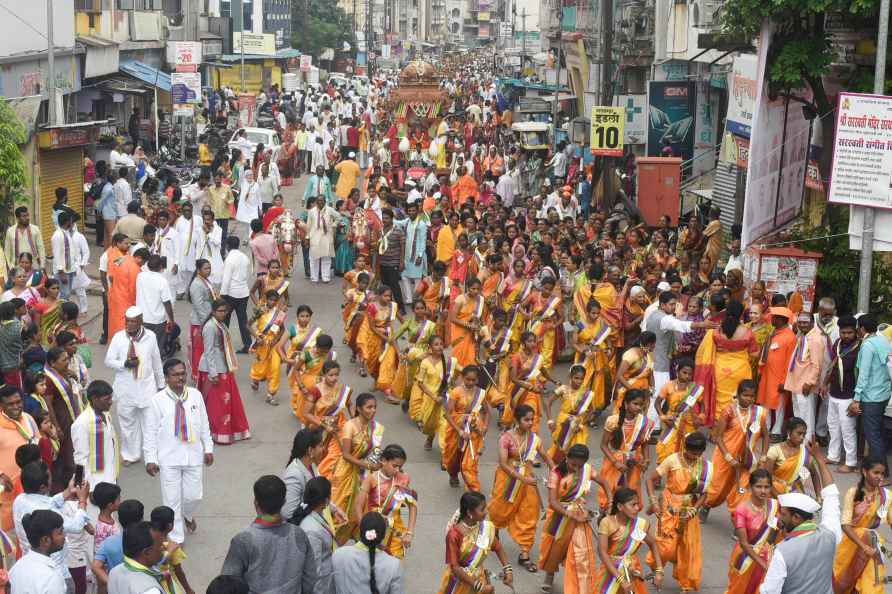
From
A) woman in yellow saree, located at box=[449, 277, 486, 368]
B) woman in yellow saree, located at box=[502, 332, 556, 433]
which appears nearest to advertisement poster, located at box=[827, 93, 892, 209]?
woman in yellow saree, located at box=[502, 332, 556, 433]

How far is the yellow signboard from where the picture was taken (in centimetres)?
2384

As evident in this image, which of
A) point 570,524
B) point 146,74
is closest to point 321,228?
point 570,524

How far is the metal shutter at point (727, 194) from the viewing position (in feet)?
71.8

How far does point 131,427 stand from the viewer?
11953 millimetres

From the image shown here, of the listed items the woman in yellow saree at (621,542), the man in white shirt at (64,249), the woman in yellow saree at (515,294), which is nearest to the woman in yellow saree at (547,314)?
the woman in yellow saree at (515,294)

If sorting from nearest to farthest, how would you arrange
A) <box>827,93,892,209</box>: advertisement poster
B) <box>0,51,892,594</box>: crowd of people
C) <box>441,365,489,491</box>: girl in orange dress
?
<box>0,51,892,594</box>: crowd of people < <box>441,365,489,491</box>: girl in orange dress < <box>827,93,892,209</box>: advertisement poster

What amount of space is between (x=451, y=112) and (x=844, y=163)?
3163cm

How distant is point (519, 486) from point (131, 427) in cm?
384

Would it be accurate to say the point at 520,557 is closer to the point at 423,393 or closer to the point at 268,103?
the point at 423,393

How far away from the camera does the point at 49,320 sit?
12789 millimetres

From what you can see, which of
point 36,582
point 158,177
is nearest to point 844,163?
point 36,582

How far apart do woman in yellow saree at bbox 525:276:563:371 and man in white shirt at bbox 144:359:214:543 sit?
4.93m

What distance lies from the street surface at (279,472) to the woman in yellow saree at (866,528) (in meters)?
1.46

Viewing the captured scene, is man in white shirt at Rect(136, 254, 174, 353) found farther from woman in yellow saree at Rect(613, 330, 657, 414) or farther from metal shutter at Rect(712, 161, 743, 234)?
metal shutter at Rect(712, 161, 743, 234)
